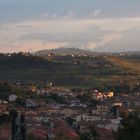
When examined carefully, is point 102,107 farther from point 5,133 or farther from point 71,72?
point 71,72

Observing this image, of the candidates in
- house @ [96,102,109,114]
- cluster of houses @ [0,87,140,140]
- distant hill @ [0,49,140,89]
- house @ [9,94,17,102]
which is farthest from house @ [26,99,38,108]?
distant hill @ [0,49,140,89]

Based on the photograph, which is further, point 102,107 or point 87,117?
point 102,107

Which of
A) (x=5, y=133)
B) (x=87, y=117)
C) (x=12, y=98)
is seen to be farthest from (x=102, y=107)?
(x=5, y=133)

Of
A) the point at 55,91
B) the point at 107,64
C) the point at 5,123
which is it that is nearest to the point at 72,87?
the point at 55,91

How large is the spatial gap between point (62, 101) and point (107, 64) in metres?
51.6

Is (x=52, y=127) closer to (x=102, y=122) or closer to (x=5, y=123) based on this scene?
(x=5, y=123)

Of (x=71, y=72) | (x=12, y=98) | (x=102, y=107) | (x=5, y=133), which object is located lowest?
(x=102, y=107)

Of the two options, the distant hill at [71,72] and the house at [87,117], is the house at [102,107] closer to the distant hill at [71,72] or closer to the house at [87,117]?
the house at [87,117]

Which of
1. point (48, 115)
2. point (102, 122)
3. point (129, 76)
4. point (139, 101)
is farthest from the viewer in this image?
point (129, 76)

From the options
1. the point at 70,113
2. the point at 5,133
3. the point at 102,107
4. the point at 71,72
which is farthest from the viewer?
the point at 71,72

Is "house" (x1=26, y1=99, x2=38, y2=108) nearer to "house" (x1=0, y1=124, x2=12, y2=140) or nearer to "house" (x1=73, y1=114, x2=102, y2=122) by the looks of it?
"house" (x1=73, y1=114, x2=102, y2=122)

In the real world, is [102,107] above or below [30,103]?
below

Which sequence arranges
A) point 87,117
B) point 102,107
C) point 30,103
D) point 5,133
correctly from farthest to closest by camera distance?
point 30,103, point 102,107, point 87,117, point 5,133

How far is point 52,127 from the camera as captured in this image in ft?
180
